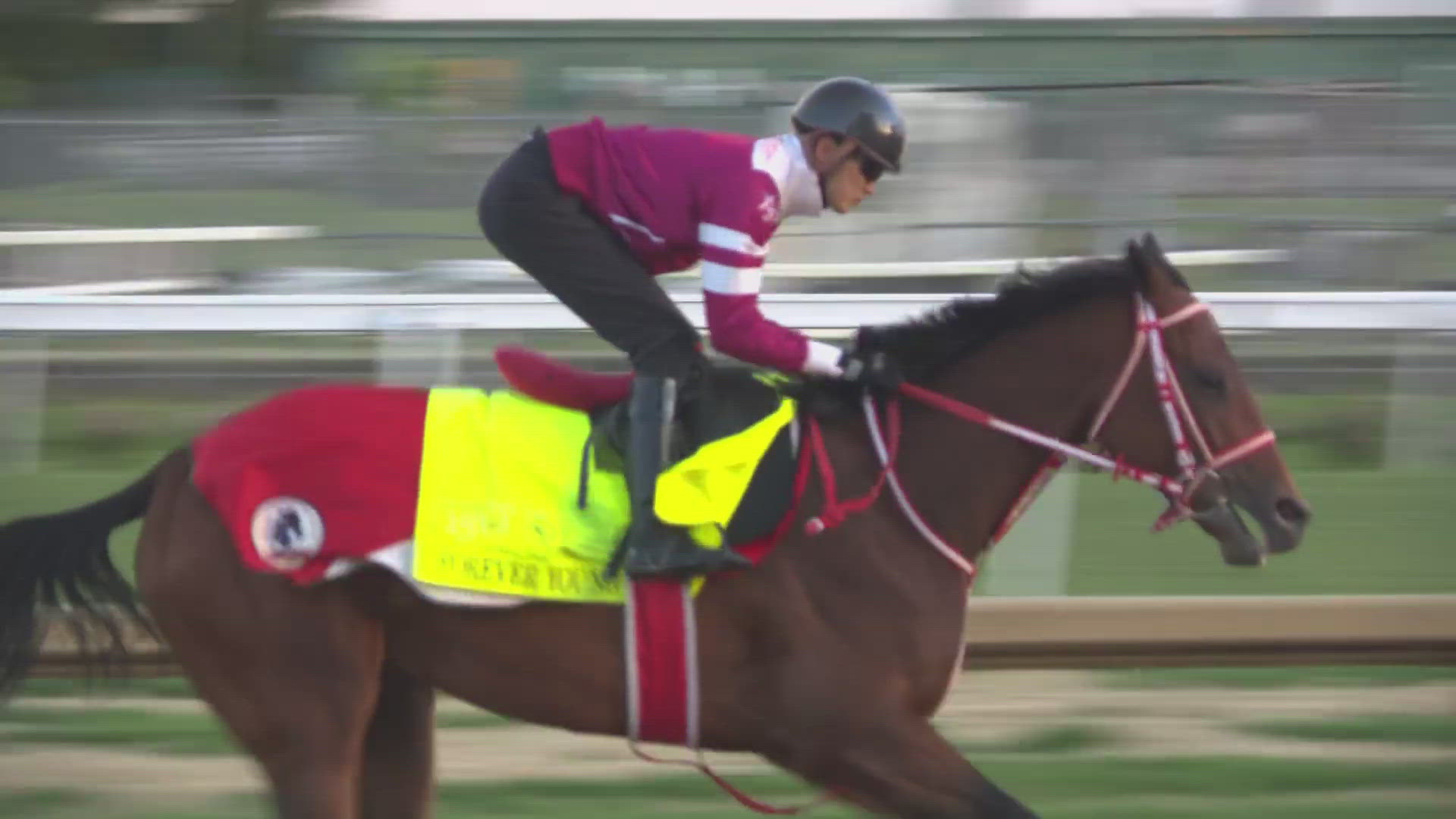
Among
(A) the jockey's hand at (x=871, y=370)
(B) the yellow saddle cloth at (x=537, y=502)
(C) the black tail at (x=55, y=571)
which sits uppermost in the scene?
(A) the jockey's hand at (x=871, y=370)

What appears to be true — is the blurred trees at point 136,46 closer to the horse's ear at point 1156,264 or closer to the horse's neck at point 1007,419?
the horse's neck at point 1007,419

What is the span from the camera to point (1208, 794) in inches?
196

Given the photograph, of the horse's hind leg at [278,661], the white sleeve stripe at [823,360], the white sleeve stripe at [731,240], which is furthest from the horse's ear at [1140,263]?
the horse's hind leg at [278,661]

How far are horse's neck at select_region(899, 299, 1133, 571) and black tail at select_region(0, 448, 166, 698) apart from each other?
1464 mm

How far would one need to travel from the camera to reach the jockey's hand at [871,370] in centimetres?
387

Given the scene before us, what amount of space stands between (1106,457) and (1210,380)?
0.80 ft

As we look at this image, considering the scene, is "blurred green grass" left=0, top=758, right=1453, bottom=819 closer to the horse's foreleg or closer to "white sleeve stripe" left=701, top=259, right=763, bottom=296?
the horse's foreleg

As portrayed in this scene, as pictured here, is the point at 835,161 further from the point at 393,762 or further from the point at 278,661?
the point at 393,762

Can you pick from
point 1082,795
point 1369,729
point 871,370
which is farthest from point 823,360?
point 1369,729

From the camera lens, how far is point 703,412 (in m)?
3.88

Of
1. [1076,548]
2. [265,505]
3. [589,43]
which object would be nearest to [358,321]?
[1076,548]

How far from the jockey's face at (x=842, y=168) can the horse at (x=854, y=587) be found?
293mm

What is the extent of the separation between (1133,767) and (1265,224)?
13.4ft

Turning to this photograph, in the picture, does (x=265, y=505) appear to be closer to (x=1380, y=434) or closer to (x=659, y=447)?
(x=659, y=447)
